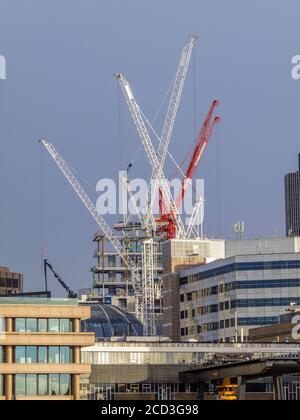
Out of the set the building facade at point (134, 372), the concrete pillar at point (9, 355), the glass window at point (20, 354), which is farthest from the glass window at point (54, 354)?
the building facade at point (134, 372)

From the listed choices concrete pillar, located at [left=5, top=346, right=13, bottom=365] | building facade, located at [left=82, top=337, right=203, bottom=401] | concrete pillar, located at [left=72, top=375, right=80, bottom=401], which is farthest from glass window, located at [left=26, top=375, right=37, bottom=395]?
building facade, located at [left=82, top=337, right=203, bottom=401]

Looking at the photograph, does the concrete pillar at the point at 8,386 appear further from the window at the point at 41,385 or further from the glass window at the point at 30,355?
the glass window at the point at 30,355

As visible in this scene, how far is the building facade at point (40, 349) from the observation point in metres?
126

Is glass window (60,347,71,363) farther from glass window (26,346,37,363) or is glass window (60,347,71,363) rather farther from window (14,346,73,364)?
glass window (26,346,37,363)

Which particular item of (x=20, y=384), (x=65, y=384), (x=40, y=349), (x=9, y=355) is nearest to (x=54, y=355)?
(x=40, y=349)

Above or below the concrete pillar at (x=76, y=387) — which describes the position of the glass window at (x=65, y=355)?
above

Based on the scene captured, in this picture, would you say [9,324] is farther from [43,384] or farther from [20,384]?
[43,384]

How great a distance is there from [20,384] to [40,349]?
379cm

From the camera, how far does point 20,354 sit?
127312mm
